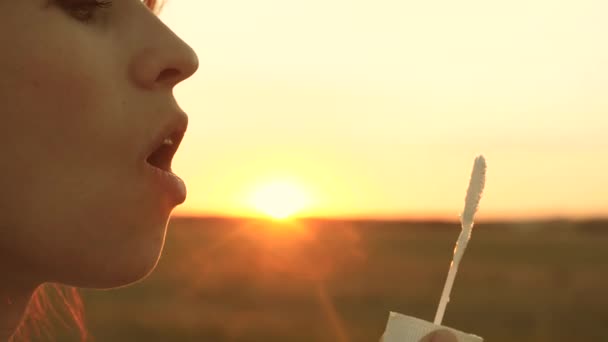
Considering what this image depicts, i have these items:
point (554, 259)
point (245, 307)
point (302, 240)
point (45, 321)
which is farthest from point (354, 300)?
point (302, 240)

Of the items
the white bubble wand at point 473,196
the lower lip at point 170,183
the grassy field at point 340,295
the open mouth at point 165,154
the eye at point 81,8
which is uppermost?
the grassy field at point 340,295

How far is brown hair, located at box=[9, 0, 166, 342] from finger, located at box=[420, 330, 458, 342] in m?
0.90

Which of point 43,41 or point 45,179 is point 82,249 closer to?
point 45,179

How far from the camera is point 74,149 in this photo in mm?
1813

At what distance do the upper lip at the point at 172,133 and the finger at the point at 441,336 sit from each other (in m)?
0.58

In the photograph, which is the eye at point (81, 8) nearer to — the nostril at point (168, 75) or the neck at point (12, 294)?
the nostril at point (168, 75)

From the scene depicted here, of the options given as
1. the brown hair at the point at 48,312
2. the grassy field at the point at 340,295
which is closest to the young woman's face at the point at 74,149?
the brown hair at the point at 48,312

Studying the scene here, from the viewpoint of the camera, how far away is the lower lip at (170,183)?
1879 millimetres

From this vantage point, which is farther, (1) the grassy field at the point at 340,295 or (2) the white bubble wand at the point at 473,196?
(1) the grassy field at the point at 340,295

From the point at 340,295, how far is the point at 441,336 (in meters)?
14.1

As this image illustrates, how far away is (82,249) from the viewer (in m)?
1.83

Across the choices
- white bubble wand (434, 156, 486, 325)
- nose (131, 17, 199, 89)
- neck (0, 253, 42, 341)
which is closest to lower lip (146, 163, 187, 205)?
nose (131, 17, 199, 89)

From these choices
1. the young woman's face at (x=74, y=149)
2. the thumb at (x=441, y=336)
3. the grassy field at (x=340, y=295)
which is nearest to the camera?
the thumb at (x=441, y=336)

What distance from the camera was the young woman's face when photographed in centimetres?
181
